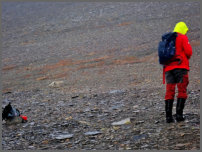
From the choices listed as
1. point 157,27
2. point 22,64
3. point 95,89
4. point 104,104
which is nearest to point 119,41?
point 157,27

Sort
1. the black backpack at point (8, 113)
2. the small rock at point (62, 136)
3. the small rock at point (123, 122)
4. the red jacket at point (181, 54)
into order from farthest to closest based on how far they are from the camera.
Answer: the black backpack at point (8, 113), the small rock at point (123, 122), the small rock at point (62, 136), the red jacket at point (181, 54)

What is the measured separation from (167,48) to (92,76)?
364 inches

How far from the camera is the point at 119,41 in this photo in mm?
22469

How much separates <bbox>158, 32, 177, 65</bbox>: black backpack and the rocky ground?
3.92 ft

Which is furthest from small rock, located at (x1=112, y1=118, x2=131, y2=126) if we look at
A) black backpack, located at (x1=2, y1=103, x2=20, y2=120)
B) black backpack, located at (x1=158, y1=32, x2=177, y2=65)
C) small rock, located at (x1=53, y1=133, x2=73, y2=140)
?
black backpack, located at (x1=2, y1=103, x2=20, y2=120)

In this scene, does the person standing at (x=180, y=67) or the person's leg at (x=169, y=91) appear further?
the person's leg at (x=169, y=91)

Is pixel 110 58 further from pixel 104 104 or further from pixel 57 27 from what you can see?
pixel 57 27

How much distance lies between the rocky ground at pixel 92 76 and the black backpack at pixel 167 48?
47.0 inches

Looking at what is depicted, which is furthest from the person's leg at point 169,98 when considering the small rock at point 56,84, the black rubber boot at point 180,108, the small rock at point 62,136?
the small rock at point 56,84

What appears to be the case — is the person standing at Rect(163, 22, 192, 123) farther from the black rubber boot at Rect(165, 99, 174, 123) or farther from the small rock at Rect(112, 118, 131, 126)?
the small rock at Rect(112, 118, 131, 126)

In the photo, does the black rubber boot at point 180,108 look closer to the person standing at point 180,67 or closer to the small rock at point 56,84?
the person standing at point 180,67

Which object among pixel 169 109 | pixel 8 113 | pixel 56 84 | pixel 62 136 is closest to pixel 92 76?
pixel 56 84

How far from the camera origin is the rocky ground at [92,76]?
248 inches

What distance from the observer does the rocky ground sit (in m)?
6.29
